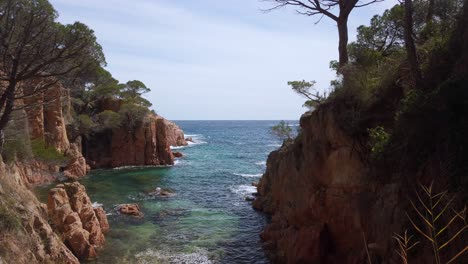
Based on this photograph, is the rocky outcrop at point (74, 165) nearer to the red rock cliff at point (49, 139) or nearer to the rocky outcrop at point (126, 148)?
the red rock cliff at point (49, 139)

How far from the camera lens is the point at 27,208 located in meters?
12.5

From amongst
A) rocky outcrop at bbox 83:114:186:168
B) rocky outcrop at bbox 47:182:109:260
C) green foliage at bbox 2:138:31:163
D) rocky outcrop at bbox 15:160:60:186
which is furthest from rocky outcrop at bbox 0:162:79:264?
rocky outcrop at bbox 83:114:186:168

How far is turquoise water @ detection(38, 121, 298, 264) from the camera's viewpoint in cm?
1760

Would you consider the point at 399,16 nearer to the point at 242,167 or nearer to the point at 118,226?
the point at 118,226

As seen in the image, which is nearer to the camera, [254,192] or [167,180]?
[254,192]

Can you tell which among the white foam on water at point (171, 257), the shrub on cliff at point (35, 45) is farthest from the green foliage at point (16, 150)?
the white foam on water at point (171, 257)

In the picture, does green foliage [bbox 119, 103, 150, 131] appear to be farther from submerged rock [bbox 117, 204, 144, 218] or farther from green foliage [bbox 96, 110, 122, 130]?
submerged rock [bbox 117, 204, 144, 218]

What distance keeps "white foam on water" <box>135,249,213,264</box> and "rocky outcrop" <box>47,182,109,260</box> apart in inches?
96.1

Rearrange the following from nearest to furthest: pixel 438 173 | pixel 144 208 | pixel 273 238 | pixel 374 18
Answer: pixel 438 173 < pixel 374 18 < pixel 273 238 < pixel 144 208

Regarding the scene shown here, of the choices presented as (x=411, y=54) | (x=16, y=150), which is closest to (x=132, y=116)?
(x=16, y=150)

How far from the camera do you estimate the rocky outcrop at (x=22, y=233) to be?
34.4 feet

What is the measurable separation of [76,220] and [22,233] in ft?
21.5

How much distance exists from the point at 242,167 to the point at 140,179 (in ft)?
52.0

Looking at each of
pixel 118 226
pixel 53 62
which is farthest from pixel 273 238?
pixel 53 62
